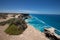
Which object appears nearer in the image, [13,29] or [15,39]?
[15,39]

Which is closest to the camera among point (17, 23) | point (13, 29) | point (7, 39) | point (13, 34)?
point (7, 39)

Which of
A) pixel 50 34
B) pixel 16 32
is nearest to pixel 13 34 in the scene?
pixel 16 32

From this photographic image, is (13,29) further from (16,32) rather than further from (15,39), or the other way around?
(15,39)

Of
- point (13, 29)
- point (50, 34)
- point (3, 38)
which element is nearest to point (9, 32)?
point (13, 29)

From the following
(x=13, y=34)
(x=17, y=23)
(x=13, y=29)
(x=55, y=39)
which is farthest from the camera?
(x=17, y=23)

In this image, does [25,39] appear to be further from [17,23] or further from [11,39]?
[17,23]

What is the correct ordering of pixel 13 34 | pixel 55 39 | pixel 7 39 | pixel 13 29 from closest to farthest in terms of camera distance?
pixel 7 39 < pixel 55 39 < pixel 13 34 < pixel 13 29

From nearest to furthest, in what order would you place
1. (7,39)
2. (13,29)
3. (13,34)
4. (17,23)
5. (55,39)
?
(7,39)
(55,39)
(13,34)
(13,29)
(17,23)

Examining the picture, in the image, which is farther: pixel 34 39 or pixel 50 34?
pixel 50 34
